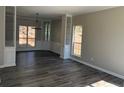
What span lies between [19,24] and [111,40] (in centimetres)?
683

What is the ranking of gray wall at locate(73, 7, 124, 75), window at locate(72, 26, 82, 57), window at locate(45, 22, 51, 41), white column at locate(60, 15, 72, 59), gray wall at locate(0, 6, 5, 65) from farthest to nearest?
window at locate(45, 22, 51, 41)
white column at locate(60, 15, 72, 59)
window at locate(72, 26, 82, 57)
gray wall at locate(0, 6, 5, 65)
gray wall at locate(73, 7, 124, 75)

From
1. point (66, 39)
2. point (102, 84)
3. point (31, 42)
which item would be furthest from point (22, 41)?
point (102, 84)

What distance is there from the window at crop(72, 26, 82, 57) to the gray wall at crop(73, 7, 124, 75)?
1.35 feet

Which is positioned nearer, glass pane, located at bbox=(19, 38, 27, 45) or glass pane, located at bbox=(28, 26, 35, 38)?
glass pane, located at bbox=(19, 38, 27, 45)

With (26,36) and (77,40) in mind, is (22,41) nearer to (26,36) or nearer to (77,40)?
(26,36)

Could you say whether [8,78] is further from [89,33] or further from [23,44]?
[23,44]

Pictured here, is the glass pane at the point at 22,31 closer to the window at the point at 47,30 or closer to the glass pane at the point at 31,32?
the glass pane at the point at 31,32

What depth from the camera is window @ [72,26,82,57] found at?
6.92 metres

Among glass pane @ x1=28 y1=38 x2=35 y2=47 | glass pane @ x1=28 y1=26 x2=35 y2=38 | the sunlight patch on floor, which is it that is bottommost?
the sunlight patch on floor

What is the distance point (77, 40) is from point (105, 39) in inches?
86.9

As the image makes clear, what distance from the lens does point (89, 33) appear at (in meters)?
6.07

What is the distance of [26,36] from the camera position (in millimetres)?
9680

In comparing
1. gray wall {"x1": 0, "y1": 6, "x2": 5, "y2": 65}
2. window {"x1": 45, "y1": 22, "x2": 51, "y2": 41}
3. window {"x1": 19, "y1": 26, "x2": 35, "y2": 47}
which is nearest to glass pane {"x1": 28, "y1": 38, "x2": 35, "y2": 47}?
window {"x1": 19, "y1": 26, "x2": 35, "y2": 47}

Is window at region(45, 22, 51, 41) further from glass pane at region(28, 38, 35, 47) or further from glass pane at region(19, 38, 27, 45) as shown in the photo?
glass pane at region(19, 38, 27, 45)
